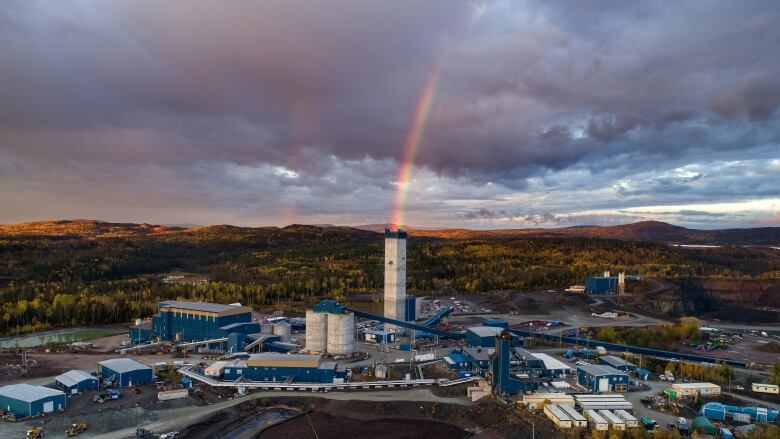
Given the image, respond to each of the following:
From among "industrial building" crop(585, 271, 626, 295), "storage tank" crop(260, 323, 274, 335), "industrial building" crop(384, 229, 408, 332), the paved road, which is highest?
"industrial building" crop(384, 229, 408, 332)

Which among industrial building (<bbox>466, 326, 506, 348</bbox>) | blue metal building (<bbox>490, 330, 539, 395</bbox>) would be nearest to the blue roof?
industrial building (<bbox>466, 326, 506, 348</bbox>)

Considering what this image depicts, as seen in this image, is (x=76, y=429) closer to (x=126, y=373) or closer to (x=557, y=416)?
(x=126, y=373)

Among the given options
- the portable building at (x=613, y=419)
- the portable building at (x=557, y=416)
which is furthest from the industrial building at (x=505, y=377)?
the portable building at (x=613, y=419)

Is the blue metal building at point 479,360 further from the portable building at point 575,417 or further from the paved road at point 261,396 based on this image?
the portable building at point 575,417

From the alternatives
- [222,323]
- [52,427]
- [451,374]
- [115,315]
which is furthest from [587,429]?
[115,315]

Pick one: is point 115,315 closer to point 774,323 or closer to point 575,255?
point 774,323

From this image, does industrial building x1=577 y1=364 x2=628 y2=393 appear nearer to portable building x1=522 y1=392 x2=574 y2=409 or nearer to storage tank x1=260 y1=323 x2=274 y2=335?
portable building x1=522 y1=392 x2=574 y2=409
